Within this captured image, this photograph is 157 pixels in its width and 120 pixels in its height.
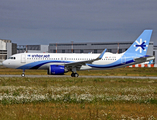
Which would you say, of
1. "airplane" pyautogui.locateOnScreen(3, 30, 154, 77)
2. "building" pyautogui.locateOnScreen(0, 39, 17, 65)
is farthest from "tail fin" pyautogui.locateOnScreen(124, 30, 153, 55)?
"building" pyautogui.locateOnScreen(0, 39, 17, 65)

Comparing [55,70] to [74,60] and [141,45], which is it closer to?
[74,60]

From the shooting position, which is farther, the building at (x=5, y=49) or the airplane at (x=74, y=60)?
the building at (x=5, y=49)

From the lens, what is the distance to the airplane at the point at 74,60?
39.6 m

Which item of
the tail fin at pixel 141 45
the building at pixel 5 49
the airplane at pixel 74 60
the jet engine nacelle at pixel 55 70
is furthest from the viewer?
the building at pixel 5 49

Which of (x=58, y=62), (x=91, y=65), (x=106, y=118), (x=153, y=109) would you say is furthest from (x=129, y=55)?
(x=106, y=118)

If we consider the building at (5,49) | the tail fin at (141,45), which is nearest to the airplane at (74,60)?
the tail fin at (141,45)

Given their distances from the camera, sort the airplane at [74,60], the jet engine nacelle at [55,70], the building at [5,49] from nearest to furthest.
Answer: the jet engine nacelle at [55,70]
the airplane at [74,60]
the building at [5,49]

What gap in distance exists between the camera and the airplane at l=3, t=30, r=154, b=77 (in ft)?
130

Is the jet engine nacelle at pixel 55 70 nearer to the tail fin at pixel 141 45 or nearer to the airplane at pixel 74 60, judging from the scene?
the airplane at pixel 74 60

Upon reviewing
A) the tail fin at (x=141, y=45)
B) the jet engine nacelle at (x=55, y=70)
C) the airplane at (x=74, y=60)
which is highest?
the tail fin at (x=141, y=45)

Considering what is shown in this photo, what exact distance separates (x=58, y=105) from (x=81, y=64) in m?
26.6

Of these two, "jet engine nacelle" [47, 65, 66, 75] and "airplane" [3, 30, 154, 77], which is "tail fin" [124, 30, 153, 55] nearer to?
"airplane" [3, 30, 154, 77]

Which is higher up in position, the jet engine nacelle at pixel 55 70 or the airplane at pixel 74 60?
the airplane at pixel 74 60

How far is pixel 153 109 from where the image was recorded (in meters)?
13.1
